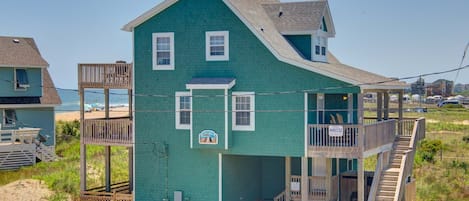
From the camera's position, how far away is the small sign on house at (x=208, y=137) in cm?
2777

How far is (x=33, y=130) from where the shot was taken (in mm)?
44594

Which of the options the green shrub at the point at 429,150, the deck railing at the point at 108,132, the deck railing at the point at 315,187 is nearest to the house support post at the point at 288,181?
the deck railing at the point at 315,187

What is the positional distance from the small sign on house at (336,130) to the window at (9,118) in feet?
87.4

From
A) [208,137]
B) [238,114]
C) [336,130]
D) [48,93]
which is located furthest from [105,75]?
[48,93]

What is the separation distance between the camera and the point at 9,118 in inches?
1827

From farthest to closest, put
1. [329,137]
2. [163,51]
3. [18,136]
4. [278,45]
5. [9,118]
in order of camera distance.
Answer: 1. [9,118]
2. [18,136]
3. [163,51]
4. [278,45]
5. [329,137]

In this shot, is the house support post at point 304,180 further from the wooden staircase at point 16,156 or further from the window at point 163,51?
the wooden staircase at point 16,156

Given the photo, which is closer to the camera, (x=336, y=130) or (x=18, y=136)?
(x=336, y=130)

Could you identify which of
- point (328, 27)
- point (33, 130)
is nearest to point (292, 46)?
point (328, 27)

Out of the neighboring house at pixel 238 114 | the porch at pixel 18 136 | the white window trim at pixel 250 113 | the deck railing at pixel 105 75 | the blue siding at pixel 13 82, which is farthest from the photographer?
the blue siding at pixel 13 82

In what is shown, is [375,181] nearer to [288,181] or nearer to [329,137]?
[329,137]

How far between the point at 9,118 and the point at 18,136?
329 cm

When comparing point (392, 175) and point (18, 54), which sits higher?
point (18, 54)

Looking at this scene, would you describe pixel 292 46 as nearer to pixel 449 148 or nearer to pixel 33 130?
pixel 33 130
